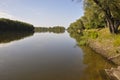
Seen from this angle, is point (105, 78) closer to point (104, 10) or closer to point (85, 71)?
point (85, 71)

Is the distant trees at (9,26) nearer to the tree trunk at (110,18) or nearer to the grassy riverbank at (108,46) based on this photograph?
the grassy riverbank at (108,46)

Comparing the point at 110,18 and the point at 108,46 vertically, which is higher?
the point at 110,18

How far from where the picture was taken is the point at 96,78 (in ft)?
44.0

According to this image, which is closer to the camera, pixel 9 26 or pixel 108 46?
pixel 108 46

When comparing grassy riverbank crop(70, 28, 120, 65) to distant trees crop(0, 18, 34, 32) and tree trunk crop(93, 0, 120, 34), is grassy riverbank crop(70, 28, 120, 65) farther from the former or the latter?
distant trees crop(0, 18, 34, 32)

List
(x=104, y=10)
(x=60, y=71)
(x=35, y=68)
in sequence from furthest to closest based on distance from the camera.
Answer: (x=104, y=10) → (x=35, y=68) → (x=60, y=71)

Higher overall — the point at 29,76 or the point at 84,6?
the point at 84,6

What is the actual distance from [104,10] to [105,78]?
20037 millimetres

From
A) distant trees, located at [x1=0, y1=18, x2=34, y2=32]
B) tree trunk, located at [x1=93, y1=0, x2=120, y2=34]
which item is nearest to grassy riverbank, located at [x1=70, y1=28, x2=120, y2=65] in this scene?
tree trunk, located at [x1=93, y1=0, x2=120, y2=34]

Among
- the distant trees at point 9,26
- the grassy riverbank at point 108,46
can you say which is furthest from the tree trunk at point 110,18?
the distant trees at point 9,26

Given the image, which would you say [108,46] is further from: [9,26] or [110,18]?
[9,26]

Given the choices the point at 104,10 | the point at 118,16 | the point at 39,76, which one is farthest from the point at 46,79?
the point at 118,16

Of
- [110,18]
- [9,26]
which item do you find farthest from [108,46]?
[9,26]

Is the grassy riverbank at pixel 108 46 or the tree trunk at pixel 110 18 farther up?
the tree trunk at pixel 110 18
